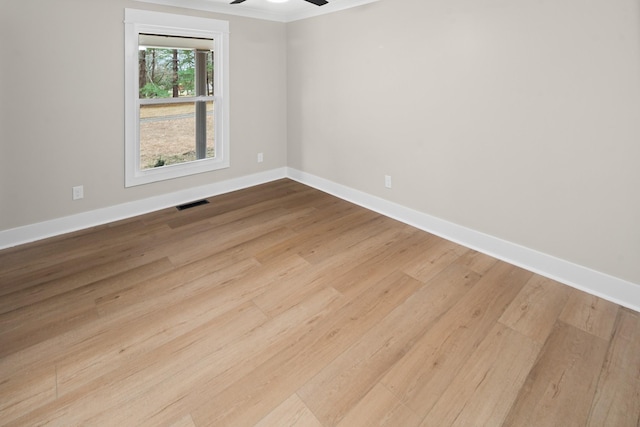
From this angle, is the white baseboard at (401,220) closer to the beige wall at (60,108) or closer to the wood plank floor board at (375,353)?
the beige wall at (60,108)

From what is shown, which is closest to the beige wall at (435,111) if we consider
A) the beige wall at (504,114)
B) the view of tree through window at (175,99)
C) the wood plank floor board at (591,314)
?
the beige wall at (504,114)

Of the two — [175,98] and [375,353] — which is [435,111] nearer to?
[375,353]

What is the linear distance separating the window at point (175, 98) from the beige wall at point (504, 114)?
137 centimetres

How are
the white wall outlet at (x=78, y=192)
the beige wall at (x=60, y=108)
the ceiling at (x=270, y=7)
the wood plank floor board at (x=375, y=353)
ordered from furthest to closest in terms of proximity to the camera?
1. the ceiling at (x=270, y=7)
2. the white wall outlet at (x=78, y=192)
3. the beige wall at (x=60, y=108)
4. the wood plank floor board at (x=375, y=353)

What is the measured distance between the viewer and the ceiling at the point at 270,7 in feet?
11.9

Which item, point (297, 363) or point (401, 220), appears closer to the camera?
point (297, 363)

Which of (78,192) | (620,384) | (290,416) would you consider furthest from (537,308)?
(78,192)

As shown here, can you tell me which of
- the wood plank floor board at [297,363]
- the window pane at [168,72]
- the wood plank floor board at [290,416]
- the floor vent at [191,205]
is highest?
the window pane at [168,72]

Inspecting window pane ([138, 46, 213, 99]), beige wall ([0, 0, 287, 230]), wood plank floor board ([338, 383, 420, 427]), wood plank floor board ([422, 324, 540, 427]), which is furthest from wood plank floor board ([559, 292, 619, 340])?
window pane ([138, 46, 213, 99])

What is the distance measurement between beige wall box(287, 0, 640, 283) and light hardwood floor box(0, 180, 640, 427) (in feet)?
1.59

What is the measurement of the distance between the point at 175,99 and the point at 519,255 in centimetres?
372

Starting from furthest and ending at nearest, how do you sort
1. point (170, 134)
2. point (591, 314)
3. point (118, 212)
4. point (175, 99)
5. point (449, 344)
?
point (170, 134), point (175, 99), point (118, 212), point (591, 314), point (449, 344)

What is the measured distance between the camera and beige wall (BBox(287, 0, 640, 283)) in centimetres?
223

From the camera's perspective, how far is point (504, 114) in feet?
8.87
